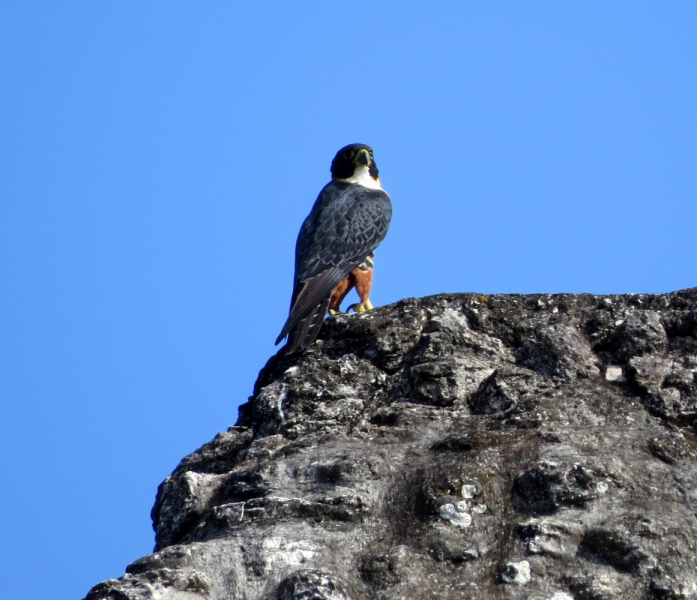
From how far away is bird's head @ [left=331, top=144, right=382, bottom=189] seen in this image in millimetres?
8617

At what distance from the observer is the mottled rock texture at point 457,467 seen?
113 inches

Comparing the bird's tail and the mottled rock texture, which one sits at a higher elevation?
the bird's tail

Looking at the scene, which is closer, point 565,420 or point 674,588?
point 674,588

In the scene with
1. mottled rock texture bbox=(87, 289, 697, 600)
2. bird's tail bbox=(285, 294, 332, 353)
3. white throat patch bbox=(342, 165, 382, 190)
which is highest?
white throat patch bbox=(342, 165, 382, 190)

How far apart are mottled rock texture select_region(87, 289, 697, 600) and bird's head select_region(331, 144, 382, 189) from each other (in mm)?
4029

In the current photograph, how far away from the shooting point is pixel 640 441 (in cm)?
348

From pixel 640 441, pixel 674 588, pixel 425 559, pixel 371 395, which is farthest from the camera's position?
pixel 371 395

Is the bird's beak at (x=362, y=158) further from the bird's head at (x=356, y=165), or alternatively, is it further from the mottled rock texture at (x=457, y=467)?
the mottled rock texture at (x=457, y=467)

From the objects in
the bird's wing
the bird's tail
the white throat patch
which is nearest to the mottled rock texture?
the bird's tail

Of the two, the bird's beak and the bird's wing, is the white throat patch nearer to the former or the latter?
the bird's beak

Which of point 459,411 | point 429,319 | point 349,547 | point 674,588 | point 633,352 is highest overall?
point 429,319

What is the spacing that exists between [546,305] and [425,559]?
1.87 meters

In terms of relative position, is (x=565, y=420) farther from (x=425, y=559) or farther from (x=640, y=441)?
(x=425, y=559)

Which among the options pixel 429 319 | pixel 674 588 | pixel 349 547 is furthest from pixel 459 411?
pixel 674 588
